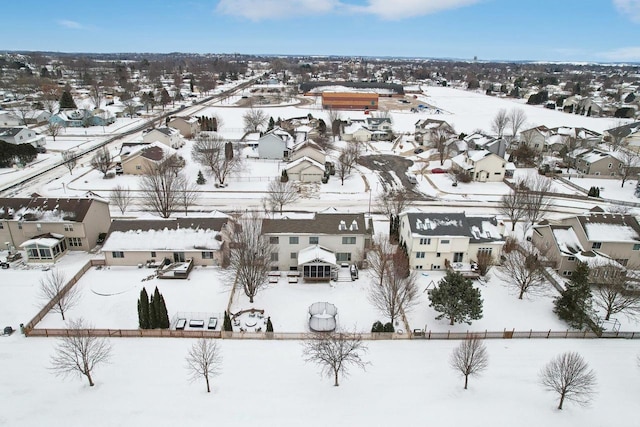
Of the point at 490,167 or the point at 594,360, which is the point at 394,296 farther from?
the point at 490,167

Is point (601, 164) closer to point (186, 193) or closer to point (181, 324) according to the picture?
point (186, 193)

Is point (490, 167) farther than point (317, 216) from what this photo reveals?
Yes

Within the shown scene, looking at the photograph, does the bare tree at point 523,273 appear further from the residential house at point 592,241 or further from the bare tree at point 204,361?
the bare tree at point 204,361

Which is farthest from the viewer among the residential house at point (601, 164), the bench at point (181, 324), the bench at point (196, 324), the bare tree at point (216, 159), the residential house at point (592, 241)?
the residential house at point (601, 164)

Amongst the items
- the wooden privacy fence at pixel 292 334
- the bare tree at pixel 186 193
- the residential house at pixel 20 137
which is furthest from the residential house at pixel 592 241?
the residential house at pixel 20 137

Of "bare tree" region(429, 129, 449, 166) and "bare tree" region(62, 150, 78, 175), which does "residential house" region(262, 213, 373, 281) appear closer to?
"bare tree" region(429, 129, 449, 166)

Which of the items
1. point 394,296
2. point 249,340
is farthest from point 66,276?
point 394,296
